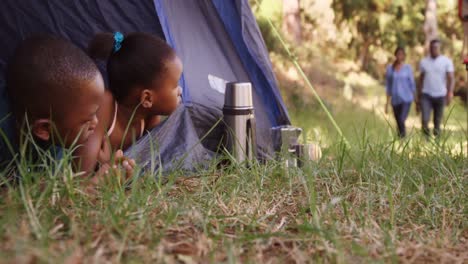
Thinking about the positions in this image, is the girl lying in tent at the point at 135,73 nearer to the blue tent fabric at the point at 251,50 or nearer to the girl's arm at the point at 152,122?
the girl's arm at the point at 152,122

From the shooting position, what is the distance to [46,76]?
78.3 inches

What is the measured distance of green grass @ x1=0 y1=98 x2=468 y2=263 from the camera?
1440mm

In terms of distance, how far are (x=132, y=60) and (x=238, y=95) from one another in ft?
1.79

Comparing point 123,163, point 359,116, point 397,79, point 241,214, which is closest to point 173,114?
point 123,163

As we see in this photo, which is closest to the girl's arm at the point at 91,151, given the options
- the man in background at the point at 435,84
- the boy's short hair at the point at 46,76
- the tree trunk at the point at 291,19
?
the boy's short hair at the point at 46,76

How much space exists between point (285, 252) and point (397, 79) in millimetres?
5948

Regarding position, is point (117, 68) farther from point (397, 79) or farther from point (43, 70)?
point (397, 79)

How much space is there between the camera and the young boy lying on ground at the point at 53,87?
2000mm

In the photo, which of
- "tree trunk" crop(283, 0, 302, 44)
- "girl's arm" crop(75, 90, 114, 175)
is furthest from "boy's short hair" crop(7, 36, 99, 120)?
"tree trunk" crop(283, 0, 302, 44)

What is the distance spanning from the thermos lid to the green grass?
0.63 meters

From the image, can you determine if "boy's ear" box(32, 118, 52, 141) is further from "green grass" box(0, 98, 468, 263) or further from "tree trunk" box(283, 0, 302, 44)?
"tree trunk" box(283, 0, 302, 44)

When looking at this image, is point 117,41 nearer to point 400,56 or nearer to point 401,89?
point 401,89

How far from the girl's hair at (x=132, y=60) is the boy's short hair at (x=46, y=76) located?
623 mm

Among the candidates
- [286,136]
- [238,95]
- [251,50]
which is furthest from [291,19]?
[238,95]
